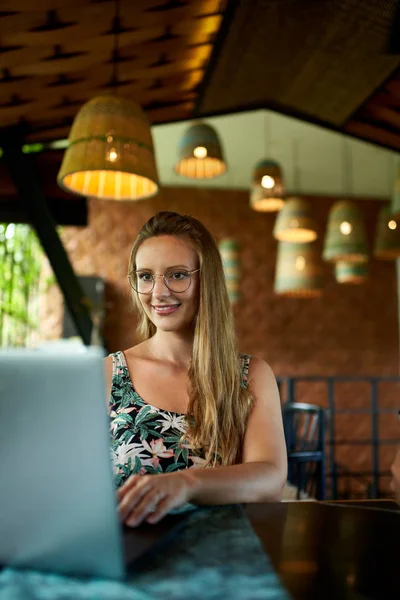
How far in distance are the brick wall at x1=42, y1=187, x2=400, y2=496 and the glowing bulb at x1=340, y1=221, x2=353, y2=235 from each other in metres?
3.59

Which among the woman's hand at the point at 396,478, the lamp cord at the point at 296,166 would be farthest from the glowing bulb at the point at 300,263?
the woman's hand at the point at 396,478

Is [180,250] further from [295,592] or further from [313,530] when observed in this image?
[295,592]

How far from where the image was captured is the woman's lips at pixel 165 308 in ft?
5.03

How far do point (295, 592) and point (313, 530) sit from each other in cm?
25

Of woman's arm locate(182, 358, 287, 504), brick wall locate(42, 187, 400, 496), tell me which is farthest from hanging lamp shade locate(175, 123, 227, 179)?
brick wall locate(42, 187, 400, 496)

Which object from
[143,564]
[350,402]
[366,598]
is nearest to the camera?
[366,598]

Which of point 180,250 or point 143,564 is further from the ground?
point 180,250

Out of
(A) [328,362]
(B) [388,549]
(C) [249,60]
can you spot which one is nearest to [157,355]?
(B) [388,549]

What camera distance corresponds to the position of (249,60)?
3.46 metres

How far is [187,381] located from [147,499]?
644mm

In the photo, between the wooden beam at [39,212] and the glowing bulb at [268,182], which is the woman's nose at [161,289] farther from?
the glowing bulb at [268,182]

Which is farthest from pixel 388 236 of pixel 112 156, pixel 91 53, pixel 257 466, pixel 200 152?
pixel 257 466

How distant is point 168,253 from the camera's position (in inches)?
60.9

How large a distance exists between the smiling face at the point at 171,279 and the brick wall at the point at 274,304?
6241mm
